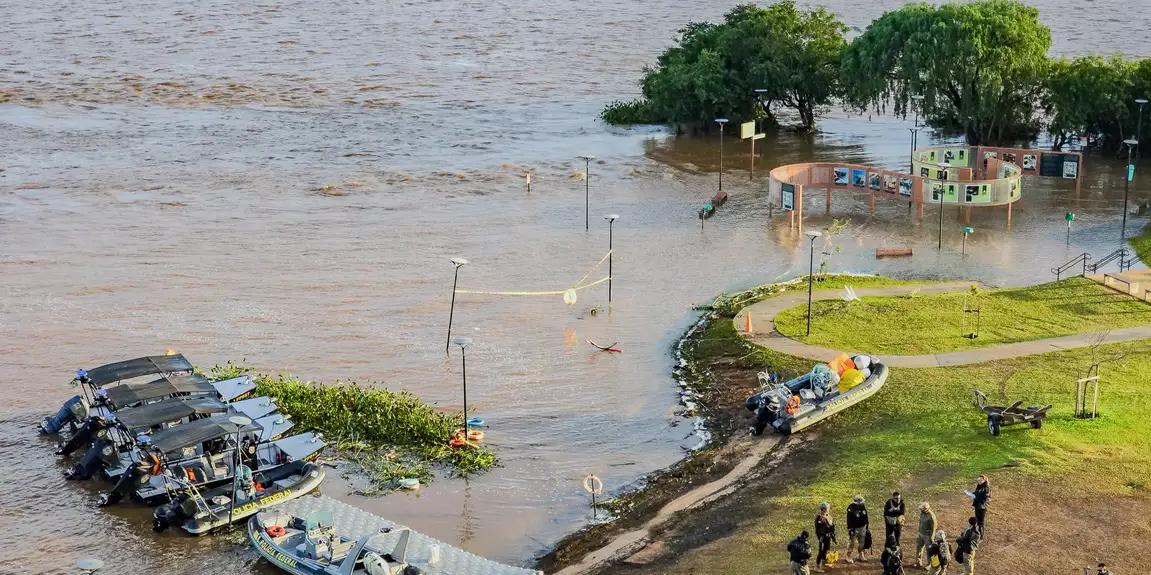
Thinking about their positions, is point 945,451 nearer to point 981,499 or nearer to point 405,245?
point 981,499

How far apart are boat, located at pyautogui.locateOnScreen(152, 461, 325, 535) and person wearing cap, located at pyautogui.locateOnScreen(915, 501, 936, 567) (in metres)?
17.1

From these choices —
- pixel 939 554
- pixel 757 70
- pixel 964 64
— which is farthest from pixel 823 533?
pixel 757 70

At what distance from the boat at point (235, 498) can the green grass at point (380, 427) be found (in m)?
2.09

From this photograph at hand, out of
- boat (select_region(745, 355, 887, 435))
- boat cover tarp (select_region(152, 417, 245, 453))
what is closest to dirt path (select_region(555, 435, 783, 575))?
boat (select_region(745, 355, 887, 435))

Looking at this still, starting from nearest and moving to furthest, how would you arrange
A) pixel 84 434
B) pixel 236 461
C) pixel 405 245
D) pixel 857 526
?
pixel 857 526 → pixel 236 461 → pixel 84 434 → pixel 405 245

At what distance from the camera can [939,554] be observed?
29484 millimetres

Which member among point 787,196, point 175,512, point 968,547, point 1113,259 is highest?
point 787,196

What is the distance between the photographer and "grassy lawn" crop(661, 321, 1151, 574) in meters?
34.0

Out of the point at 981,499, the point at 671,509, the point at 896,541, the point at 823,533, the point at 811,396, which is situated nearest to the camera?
the point at 896,541

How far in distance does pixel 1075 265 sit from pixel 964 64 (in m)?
24.6

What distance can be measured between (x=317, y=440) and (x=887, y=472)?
16680 millimetres

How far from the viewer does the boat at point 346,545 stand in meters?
32.6

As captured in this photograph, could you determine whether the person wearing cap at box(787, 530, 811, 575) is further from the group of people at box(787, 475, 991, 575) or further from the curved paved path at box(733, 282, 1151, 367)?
the curved paved path at box(733, 282, 1151, 367)

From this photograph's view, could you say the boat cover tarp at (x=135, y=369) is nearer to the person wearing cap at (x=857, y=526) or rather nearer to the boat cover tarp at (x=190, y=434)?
the boat cover tarp at (x=190, y=434)
